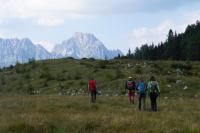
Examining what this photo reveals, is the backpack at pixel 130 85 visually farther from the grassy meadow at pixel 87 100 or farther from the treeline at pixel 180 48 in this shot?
the treeline at pixel 180 48

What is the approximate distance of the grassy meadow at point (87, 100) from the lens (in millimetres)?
20047

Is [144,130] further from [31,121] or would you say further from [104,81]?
[104,81]

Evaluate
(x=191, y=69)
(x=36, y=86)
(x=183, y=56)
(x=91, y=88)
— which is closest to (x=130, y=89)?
(x=91, y=88)

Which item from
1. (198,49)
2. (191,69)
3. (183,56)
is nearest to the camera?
(191,69)

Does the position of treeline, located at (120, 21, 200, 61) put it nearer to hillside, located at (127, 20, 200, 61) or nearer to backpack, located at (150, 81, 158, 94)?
hillside, located at (127, 20, 200, 61)

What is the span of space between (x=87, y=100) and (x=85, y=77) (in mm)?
21548

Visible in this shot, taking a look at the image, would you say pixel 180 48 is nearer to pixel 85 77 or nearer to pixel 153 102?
pixel 85 77

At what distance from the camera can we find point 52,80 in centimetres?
6056

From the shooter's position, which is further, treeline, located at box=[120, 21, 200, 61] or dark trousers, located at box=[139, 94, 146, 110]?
treeline, located at box=[120, 21, 200, 61]

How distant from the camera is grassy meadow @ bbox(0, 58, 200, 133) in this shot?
65.8 feet

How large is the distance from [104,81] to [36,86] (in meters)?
7.93

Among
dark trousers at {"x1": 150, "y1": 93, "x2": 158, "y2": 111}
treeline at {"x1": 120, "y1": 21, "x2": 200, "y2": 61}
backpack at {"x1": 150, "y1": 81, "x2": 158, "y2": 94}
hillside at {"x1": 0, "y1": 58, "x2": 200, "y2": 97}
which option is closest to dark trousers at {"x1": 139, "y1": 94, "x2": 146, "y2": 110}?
dark trousers at {"x1": 150, "y1": 93, "x2": 158, "y2": 111}

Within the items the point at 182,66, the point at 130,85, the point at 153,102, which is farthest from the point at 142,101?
the point at 182,66

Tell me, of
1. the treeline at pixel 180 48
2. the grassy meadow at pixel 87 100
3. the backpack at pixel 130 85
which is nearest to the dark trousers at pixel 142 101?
the grassy meadow at pixel 87 100
